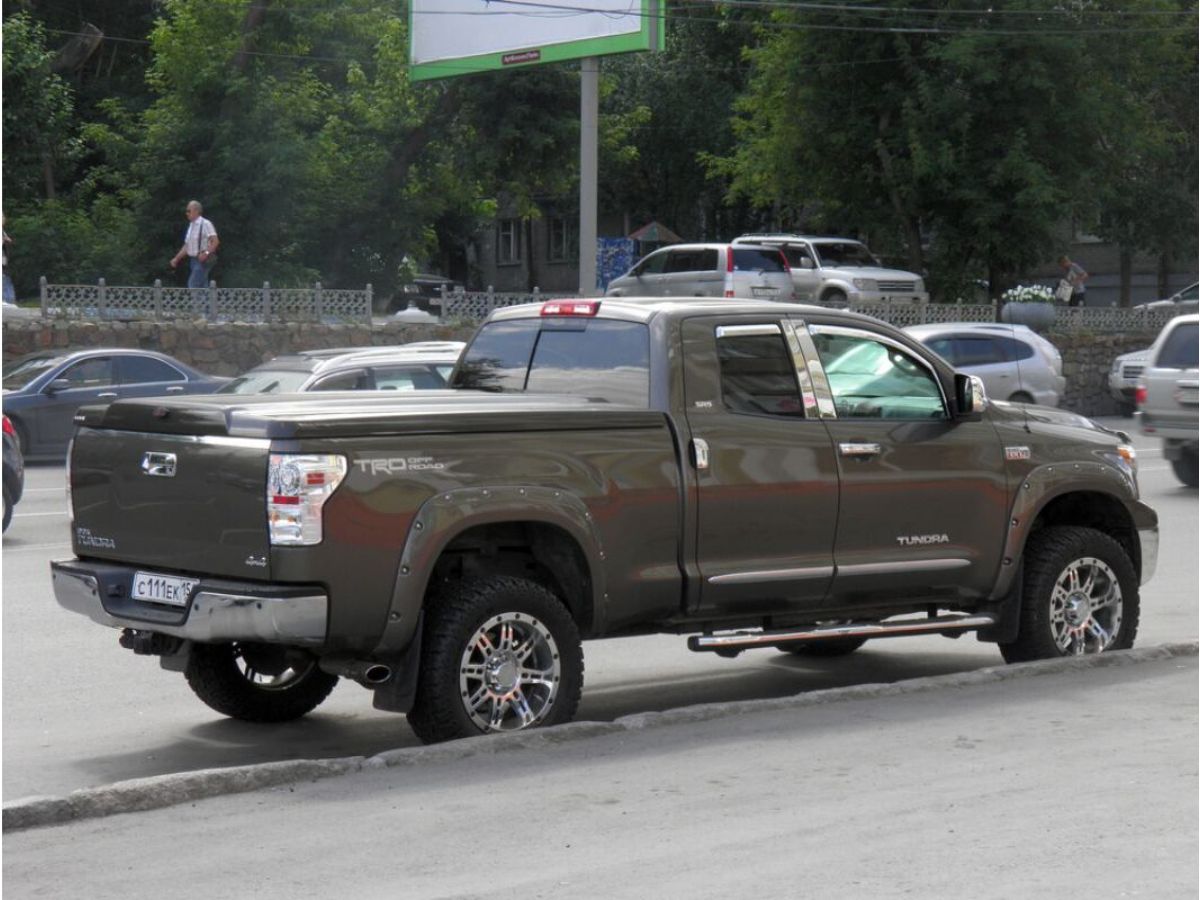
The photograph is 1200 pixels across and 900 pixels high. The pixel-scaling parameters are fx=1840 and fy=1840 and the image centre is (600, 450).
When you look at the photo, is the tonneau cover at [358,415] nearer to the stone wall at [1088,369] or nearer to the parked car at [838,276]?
the parked car at [838,276]

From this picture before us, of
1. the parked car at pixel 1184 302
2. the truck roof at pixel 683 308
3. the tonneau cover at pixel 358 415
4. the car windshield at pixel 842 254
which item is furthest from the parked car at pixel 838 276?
the tonneau cover at pixel 358 415

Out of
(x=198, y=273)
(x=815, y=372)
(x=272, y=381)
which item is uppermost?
(x=198, y=273)

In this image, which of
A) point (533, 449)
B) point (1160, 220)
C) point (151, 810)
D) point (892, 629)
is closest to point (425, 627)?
A: point (533, 449)

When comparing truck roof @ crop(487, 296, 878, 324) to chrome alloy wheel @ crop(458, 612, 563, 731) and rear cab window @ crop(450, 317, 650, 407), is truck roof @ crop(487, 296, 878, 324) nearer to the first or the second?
rear cab window @ crop(450, 317, 650, 407)

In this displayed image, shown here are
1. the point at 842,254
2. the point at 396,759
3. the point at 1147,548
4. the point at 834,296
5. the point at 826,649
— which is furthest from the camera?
the point at 842,254

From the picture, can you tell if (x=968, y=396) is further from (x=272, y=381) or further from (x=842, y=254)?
(x=842, y=254)

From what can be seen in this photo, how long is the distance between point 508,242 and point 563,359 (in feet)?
214

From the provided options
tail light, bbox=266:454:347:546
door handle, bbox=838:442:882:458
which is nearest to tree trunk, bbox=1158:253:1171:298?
door handle, bbox=838:442:882:458

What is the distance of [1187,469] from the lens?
20.7 m

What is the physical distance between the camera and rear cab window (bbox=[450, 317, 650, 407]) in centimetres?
815

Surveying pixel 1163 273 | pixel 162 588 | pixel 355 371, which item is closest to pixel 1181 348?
pixel 355 371

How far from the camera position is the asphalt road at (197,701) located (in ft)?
25.0

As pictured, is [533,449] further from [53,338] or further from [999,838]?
[53,338]

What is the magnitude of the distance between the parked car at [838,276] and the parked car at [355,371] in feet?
63.8
